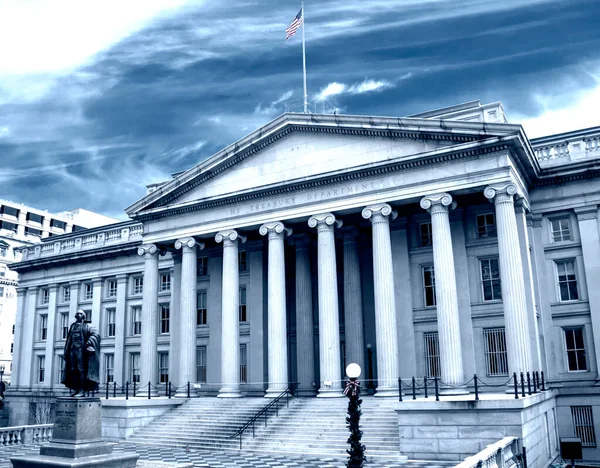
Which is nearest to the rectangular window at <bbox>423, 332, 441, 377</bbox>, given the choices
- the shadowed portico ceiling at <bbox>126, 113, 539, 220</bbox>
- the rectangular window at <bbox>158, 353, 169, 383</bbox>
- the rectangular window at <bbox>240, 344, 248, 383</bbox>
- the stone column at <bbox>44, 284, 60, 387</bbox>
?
the shadowed portico ceiling at <bbox>126, 113, 539, 220</bbox>

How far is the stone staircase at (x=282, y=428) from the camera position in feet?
78.8

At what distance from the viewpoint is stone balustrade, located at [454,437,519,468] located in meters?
14.1

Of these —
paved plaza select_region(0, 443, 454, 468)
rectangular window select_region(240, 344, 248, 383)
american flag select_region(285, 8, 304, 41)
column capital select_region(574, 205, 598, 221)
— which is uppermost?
american flag select_region(285, 8, 304, 41)

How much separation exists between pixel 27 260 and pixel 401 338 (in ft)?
120

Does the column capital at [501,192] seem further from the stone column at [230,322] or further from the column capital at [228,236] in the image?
the stone column at [230,322]

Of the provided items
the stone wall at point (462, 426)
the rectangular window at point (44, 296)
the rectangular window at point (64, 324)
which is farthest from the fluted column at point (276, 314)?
the rectangular window at point (44, 296)

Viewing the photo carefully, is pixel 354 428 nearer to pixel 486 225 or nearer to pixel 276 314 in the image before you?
pixel 276 314

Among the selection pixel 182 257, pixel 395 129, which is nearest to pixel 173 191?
pixel 182 257

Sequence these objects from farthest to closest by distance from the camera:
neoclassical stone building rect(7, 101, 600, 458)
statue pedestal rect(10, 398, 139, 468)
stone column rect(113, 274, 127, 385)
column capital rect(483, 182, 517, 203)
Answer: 1. stone column rect(113, 274, 127, 385)
2. neoclassical stone building rect(7, 101, 600, 458)
3. column capital rect(483, 182, 517, 203)
4. statue pedestal rect(10, 398, 139, 468)

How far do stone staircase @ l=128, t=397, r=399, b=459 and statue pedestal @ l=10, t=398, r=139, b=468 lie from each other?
9463 mm

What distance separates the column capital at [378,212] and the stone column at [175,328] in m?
14.2

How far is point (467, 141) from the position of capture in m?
28.2

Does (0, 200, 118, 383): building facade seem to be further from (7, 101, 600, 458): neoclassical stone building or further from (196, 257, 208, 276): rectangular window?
(7, 101, 600, 458): neoclassical stone building

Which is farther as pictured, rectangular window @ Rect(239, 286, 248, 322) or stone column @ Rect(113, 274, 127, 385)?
stone column @ Rect(113, 274, 127, 385)
